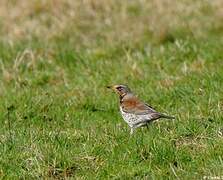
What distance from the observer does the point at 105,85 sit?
10336mm

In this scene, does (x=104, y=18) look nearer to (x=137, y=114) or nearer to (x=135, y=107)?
(x=135, y=107)

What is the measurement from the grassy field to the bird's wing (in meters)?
0.20

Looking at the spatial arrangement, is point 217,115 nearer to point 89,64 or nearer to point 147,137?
point 147,137

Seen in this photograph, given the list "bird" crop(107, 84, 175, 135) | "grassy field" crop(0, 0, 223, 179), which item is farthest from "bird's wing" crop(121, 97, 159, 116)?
"grassy field" crop(0, 0, 223, 179)

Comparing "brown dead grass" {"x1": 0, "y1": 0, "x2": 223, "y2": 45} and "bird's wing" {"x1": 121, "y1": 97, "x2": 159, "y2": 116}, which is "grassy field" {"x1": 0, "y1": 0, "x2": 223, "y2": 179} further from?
"bird's wing" {"x1": 121, "y1": 97, "x2": 159, "y2": 116}

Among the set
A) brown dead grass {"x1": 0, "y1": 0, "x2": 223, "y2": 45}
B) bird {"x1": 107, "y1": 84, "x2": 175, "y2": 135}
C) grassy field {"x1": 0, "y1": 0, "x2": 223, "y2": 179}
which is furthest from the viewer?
brown dead grass {"x1": 0, "y1": 0, "x2": 223, "y2": 45}

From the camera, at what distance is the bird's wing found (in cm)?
779

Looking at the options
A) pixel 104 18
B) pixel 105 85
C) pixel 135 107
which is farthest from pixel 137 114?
pixel 104 18

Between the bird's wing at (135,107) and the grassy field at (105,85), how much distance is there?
20cm

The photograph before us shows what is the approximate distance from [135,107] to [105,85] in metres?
2.48

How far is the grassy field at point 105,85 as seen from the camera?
6828mm

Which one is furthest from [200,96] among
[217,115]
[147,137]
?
[147,137]

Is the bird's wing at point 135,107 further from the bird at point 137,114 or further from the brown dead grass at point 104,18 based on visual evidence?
the brown dead grass at point 104,18

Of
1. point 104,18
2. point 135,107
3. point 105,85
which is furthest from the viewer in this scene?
point 104,18
